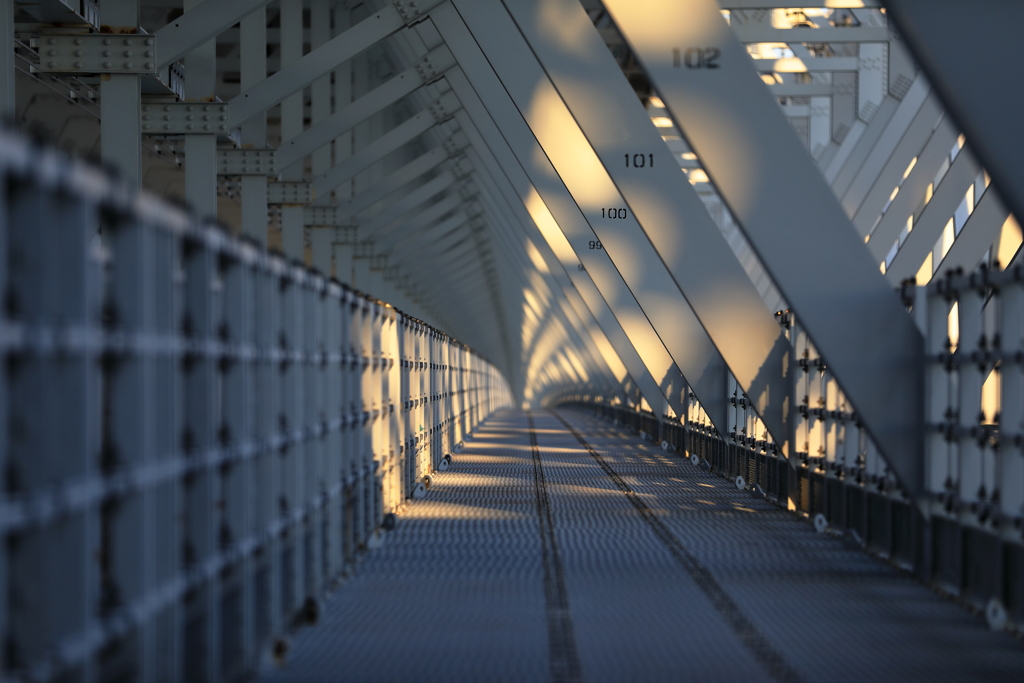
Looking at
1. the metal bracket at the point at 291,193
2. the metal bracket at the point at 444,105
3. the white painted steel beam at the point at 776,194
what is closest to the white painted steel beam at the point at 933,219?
the white painted steel beam at the point at 776,194

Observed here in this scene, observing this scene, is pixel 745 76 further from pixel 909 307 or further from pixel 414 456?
pixel 414 456

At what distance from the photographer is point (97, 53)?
39.1ft

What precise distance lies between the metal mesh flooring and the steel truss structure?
32 cm

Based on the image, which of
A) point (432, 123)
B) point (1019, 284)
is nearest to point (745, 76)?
point (1019, 284)

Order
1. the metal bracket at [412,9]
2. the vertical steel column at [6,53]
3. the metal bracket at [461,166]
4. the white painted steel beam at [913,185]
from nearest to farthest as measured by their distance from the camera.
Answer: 1. the vertical steel column at [6,53]
2. the metal bracket at [412,9]
3. the white painted steel beam at [913,185]
4. the metal bracket at [461,166]

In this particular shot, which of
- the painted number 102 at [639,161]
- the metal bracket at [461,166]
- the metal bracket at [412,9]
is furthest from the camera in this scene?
the metal bracket at [461,166]

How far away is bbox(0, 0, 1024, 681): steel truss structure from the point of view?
10.8 ft

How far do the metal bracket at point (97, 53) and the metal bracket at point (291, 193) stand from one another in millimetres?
9135

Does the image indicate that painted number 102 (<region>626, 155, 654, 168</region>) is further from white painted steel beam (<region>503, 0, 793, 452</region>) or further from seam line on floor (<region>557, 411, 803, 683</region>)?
seam line on floor (<region>557, 411, 803, 683</region>)

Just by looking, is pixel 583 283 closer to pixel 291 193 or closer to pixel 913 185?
pixel 291 193

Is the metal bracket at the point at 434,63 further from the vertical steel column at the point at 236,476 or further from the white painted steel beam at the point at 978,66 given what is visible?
the vertical steel column at the point at 236,476

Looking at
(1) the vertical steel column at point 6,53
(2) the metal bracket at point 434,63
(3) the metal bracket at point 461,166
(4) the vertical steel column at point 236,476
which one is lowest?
(4) the vertical steel column at point 236,476

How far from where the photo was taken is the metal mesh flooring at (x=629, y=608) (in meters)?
5.14

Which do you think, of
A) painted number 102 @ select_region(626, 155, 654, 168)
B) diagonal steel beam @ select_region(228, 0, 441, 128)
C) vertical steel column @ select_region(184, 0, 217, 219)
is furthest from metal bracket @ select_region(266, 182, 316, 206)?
painted number 102 @ select_region(626, 155, 654, 168)
